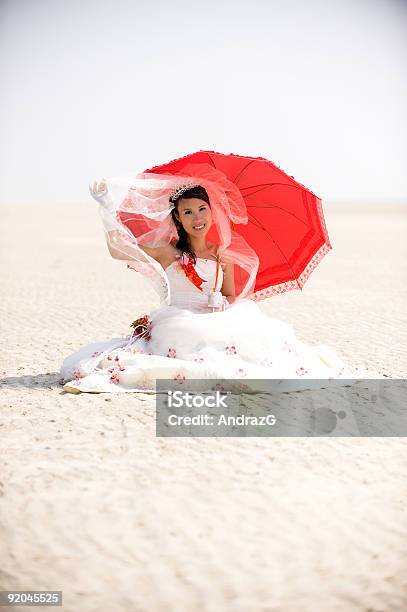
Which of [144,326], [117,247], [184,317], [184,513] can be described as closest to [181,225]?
[117,247]

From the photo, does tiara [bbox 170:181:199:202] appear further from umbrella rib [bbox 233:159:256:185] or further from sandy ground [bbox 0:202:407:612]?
sandy ground [bbox 0:202:407:612]

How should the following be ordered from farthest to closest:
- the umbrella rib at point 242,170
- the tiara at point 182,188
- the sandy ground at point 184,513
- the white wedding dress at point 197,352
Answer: the umbrella rib at point 242,170 → the tiara at point 182,188 → the white wedding dress at point 197,352 → the sandy ground at point 184,513

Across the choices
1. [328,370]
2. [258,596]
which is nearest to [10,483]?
[258,596]

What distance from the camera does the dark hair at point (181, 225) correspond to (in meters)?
5.88

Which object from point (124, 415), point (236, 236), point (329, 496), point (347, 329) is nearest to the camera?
point (329, 496)

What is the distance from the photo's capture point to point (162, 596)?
309 centimetres

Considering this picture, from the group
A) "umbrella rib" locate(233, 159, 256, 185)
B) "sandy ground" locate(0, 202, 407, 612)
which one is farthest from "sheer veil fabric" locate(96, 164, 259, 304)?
"sandy ground" locate(0, 202, 407, 612)

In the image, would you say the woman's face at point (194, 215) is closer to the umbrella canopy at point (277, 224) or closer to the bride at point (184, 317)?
the bride at point (184, 317)

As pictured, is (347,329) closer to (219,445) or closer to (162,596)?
(219,445)

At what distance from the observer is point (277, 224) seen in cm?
645

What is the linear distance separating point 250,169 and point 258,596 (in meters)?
3.97

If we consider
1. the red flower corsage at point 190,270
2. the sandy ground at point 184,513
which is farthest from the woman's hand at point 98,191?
the sandy ground at point 184,513

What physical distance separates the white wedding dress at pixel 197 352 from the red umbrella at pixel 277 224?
0.58 metres

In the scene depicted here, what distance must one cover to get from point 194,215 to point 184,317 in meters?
0.90
